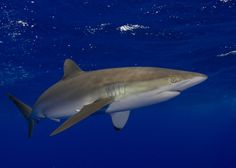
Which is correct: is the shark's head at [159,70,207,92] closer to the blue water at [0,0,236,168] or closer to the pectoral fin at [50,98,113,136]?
the pectoral fin at [50,98,113,136]

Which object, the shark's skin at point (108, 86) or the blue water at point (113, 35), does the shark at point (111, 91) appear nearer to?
the shark's skin at point (108, 86)

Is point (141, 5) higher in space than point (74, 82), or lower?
higher

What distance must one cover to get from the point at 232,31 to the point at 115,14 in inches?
258

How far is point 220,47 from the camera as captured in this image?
19516mm

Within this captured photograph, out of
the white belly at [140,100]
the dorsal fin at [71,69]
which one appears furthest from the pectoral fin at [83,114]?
the dorsal fin at [71,69]

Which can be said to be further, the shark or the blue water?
the blue water

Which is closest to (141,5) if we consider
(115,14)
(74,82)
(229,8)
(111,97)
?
(115,14)

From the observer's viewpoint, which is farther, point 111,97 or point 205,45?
point 205,45

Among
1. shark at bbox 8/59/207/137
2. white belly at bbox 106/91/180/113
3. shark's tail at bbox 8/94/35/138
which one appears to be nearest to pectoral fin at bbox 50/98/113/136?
shark at bbox 8/59/207/137

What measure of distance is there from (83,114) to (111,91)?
2.76 feet

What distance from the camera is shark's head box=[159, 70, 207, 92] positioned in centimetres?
482

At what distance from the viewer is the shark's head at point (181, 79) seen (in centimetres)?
482

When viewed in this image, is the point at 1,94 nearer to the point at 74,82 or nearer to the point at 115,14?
the point at 115,14

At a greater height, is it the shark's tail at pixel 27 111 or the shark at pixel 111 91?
the shark at pixel 111 91
